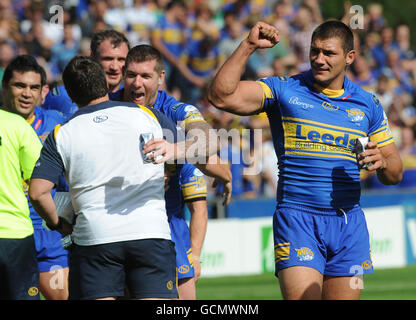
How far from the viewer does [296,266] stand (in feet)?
19.5

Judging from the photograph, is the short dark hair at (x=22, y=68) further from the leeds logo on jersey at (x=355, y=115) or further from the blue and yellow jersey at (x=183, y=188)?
the leeds logo on jersey at (x=355, y=115)

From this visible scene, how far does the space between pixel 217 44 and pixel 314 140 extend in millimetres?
10667

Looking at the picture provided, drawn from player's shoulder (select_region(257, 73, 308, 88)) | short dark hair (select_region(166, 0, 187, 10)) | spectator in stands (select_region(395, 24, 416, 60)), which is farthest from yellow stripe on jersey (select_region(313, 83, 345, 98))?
spectator in stands (select_region(395, 24, 416, 60))

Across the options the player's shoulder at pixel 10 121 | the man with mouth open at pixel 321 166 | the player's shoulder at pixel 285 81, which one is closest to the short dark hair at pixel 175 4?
the player's shoulder at pixel 285 81

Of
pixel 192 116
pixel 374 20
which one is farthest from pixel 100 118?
pixel 374 20

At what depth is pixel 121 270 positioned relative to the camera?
208 inches

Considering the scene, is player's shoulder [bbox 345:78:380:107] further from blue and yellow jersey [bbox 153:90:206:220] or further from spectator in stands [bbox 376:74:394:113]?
spectator in stands [bbox 376:74:394:113]

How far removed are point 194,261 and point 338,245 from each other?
1462 millimetres

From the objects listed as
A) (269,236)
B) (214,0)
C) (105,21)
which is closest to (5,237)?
(269,236)

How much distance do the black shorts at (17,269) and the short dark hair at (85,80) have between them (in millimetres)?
1391

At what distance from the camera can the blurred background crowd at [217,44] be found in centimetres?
1487

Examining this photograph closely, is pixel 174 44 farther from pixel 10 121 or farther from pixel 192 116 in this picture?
pixel 10 121

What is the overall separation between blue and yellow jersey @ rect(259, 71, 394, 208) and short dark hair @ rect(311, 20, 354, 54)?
409 millimetres
